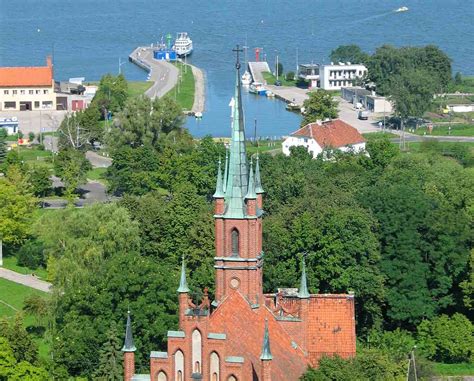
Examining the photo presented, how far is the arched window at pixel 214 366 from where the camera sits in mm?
42812

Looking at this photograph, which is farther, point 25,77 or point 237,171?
point 25,77

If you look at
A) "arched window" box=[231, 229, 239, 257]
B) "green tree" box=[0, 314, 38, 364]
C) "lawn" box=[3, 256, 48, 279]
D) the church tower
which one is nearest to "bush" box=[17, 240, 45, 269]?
"lawn" box=[3, 256, 48, 279]

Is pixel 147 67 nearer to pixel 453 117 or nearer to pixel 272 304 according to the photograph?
pixel 453 117

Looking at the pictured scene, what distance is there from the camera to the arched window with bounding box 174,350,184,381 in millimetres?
43344

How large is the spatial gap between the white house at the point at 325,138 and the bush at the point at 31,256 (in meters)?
32.4

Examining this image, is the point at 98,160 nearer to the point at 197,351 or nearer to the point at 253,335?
the point at 253,335

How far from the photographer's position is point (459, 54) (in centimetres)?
18912

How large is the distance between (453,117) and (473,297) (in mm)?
72735

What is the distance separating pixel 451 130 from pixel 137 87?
42971mm

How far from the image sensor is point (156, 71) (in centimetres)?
17350

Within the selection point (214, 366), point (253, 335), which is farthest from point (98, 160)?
point (214, 366)

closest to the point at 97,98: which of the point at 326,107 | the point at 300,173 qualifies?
the point at 326,107

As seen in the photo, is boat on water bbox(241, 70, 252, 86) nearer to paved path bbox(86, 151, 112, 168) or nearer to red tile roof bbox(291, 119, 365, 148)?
paved path bbox(86, 151, 112, 168)

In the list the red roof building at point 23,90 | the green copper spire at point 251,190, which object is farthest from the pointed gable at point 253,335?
the red roof building at point 23,90
